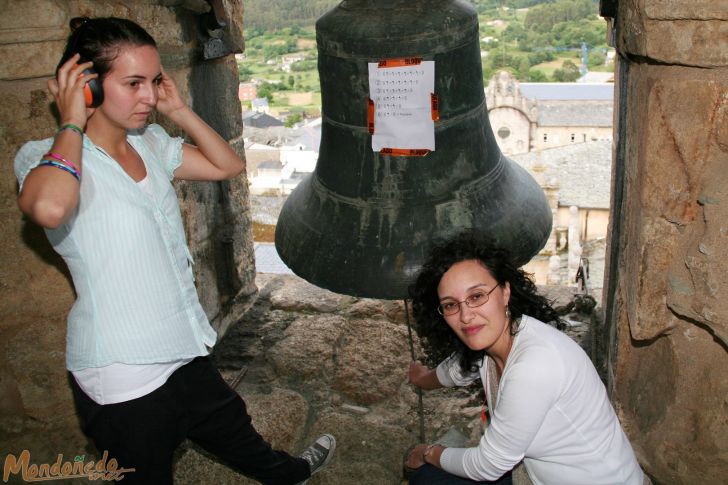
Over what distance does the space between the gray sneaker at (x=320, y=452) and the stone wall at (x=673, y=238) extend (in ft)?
2.97

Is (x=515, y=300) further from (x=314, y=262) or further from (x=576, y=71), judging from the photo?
(x=576, y=71)

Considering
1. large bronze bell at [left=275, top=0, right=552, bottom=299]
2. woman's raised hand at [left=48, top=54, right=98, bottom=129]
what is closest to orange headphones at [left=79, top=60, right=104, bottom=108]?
woman's raised hand at [left=48, top=54, right=98, bottom=129]

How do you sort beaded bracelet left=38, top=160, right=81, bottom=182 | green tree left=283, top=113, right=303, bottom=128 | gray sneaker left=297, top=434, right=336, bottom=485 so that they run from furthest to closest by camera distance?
green tree left=283, top=113, right=303, bottom=128 → gray sneaker left=297, top=434, right=336, bottom=485 → beaded bracelet left=38, top=160, right=81, bottom=182

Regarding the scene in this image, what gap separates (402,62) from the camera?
1698 mm

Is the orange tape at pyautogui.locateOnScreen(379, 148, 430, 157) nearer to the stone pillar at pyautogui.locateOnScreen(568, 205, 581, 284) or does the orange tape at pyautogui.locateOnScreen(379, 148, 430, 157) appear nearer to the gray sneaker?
the gray sneaker

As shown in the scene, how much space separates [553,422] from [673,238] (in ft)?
1.82

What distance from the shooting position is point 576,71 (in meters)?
48.8

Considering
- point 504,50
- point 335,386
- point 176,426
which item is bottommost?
point 504,50

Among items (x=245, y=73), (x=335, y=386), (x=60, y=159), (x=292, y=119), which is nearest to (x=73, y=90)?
(x=60, y=159)

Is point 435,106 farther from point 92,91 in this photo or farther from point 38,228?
point 38,228

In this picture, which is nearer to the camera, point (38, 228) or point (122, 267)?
point (122, 267)

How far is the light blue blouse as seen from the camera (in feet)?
5.00

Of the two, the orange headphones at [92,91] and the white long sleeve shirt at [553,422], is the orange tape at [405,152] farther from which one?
the orange headphones at [92,91]

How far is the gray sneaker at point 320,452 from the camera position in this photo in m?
2.31
